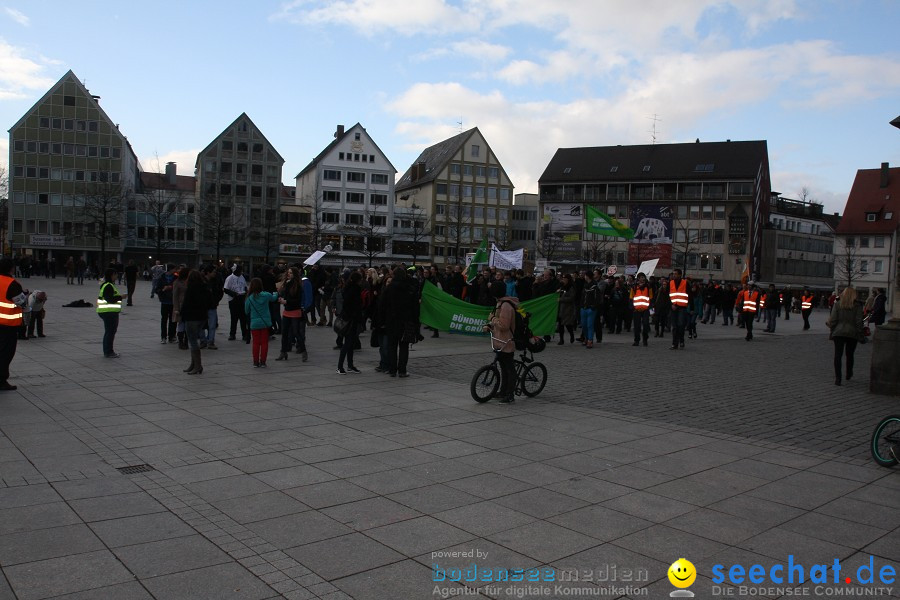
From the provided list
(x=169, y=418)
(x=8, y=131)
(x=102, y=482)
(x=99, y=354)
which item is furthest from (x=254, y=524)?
(x=8, y=131)

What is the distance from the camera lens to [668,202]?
9675 centimetres

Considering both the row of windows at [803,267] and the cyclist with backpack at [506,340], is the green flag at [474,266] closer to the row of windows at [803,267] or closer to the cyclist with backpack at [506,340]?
the cyclist with backpack at [506,340]

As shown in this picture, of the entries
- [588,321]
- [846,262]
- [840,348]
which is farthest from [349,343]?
[846,262]

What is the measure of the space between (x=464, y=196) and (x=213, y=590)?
320ft

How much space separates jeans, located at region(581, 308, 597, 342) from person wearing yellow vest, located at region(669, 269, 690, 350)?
2018 mm

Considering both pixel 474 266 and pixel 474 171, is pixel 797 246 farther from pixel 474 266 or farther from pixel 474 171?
pixel 474 266

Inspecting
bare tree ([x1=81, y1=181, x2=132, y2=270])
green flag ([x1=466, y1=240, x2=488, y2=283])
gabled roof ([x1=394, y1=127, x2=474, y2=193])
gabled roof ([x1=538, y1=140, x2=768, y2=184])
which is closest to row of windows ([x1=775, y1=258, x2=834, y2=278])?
gabled roof ([x1=538, y1=140, x2=768, y2=184])

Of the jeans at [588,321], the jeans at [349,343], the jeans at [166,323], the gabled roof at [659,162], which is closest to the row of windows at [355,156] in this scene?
the gabled roof at [659,162]

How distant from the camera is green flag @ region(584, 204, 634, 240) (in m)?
25.7

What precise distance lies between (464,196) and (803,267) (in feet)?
164

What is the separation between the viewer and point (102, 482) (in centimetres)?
639

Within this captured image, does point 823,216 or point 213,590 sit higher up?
point 823,216

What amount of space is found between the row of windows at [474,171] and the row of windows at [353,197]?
11.1 meters

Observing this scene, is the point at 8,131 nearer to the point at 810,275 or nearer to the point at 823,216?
the point at 810,275
